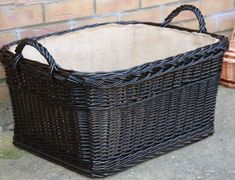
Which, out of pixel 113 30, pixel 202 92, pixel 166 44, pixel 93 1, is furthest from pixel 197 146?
pixel 93 1

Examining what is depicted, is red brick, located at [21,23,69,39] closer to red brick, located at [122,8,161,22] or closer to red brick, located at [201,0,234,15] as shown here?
red brick, located at [122,8,161,22]

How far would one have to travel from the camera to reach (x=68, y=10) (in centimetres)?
251

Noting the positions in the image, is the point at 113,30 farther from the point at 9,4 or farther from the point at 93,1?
the point at 9,4

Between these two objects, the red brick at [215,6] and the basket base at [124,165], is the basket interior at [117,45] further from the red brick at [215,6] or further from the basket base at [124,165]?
the red brick at [215,6]

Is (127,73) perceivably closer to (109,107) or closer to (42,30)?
(109,107)

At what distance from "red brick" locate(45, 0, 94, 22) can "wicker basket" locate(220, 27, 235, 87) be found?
0.74 m

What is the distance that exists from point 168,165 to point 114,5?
97cm

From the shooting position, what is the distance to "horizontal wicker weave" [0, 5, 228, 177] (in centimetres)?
Answer: 177

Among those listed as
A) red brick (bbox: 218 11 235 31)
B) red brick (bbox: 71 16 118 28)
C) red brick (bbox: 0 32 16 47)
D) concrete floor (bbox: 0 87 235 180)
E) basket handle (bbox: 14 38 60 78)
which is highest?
basket handle (bbox: 14 38 60 78)

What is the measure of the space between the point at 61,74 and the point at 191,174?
59cm

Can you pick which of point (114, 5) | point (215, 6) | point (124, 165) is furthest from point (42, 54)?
point (215, 6)

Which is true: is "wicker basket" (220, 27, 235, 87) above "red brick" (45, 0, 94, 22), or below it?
below

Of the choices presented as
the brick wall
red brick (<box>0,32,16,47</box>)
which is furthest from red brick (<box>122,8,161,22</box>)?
red brick (<box>0,32,16,47</box>)

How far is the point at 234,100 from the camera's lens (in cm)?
265
